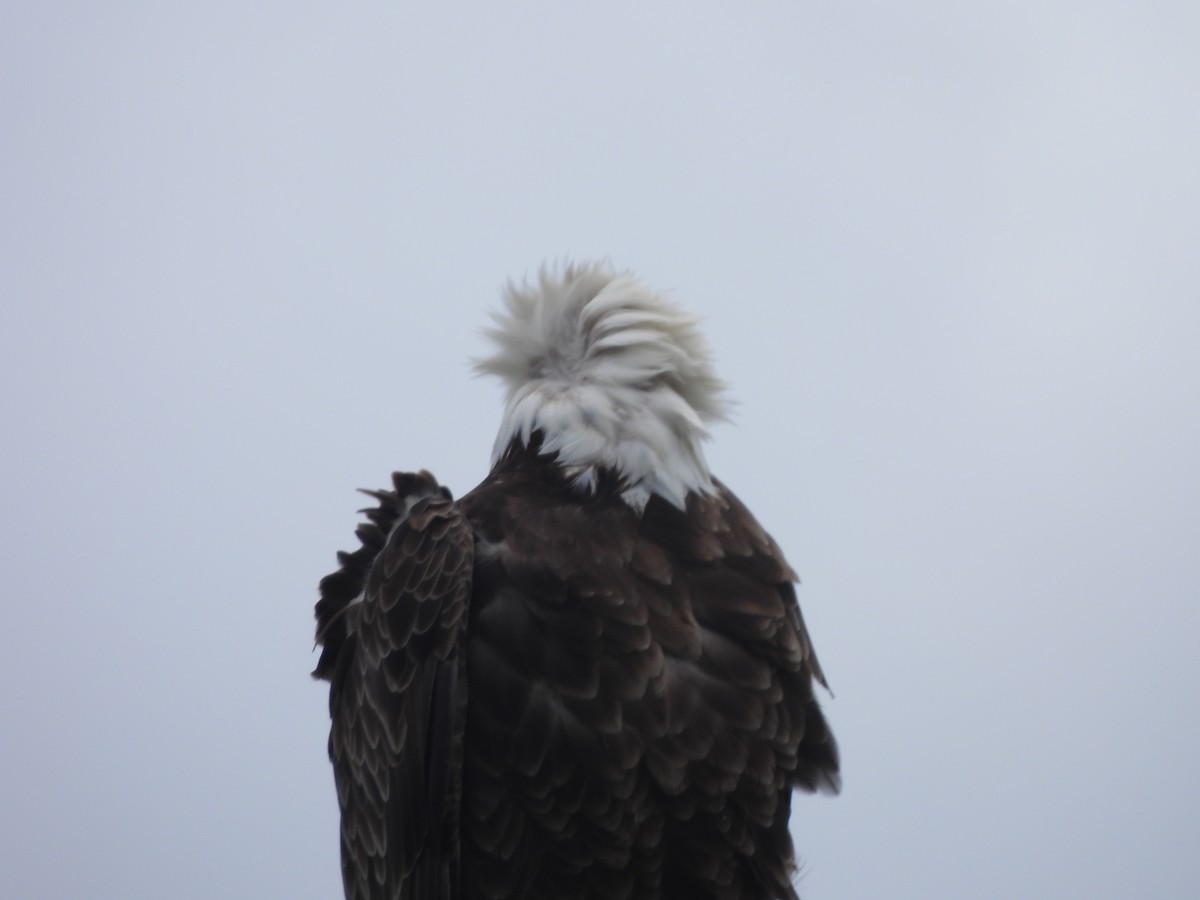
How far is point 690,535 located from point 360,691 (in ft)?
2.79

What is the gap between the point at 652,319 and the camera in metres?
2.90

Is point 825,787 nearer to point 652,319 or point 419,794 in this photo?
point 419,794

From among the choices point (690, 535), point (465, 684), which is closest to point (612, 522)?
point (690, 535)

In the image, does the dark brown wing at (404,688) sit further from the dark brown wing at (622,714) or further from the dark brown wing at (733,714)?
the dark brown wing at (733,714)

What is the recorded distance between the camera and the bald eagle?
8.11 feet

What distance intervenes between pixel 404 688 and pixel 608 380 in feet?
2.73

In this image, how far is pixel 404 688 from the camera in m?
2.63

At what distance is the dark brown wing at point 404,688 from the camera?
2.54 meters

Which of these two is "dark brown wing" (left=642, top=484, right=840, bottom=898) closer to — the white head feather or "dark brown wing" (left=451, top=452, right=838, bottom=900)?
"dark brown wing" (left=451, top=452, right=838, bottom=900)

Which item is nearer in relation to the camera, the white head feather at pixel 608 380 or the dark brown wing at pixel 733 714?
the dark brown wing at pixel 733 714

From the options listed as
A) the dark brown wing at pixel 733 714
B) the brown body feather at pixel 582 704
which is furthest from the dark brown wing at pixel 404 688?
the dark brown wing at pixel 733 714

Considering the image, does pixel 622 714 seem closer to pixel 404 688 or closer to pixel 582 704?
pixel 582 704

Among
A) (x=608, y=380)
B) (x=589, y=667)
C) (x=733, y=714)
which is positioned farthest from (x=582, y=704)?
(x=608, y=380)

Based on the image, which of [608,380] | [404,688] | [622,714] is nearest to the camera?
[622,714]
